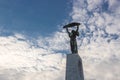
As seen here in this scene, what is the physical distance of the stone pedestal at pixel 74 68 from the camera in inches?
1048

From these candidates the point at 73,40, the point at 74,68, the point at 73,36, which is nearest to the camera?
the point at 74,68

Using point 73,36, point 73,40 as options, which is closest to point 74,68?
point 73,40

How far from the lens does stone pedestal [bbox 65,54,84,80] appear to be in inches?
1048

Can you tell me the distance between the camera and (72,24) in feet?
93.9

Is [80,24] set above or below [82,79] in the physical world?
above

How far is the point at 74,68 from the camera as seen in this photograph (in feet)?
88.0

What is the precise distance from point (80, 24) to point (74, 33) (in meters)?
0.97

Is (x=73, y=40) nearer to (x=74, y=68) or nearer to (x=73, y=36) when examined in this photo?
(x=73, y=36)

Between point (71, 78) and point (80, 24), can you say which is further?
point (80, 24)

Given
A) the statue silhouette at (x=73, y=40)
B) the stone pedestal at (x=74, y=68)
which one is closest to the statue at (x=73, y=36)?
the statue silhouette at (x=73, y=40)

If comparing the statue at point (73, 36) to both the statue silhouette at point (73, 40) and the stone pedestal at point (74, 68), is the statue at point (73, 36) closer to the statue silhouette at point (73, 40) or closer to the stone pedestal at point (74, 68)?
the statue silhouette at point (73, 40)

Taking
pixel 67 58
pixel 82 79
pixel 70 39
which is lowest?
pixel 82 79

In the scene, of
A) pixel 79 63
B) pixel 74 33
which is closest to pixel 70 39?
pixel 74 33

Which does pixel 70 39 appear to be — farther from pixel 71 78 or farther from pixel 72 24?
pixel 71 78
